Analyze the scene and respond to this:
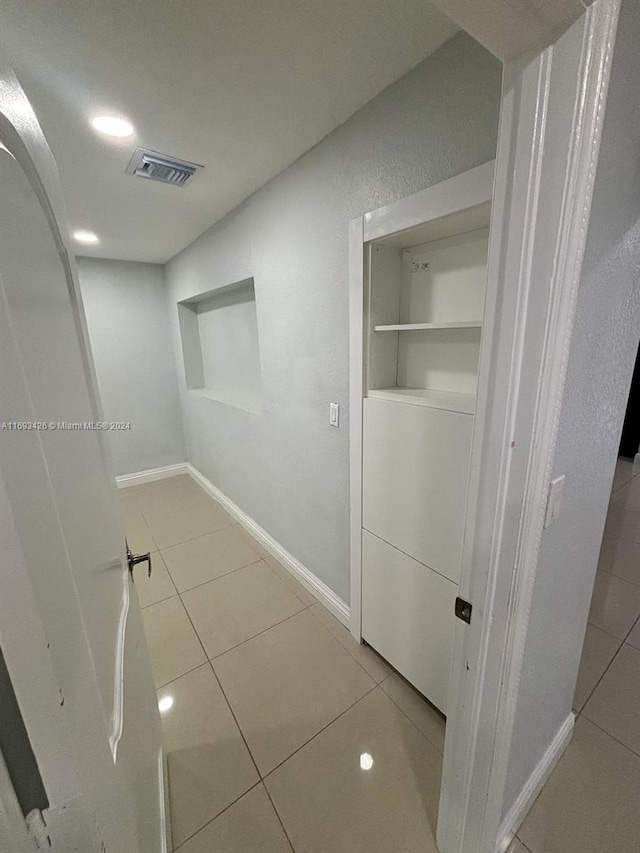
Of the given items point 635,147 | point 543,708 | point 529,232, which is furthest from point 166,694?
point 635,147

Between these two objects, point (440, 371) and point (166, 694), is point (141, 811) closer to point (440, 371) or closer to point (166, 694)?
point (166, 694)

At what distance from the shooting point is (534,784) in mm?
1165

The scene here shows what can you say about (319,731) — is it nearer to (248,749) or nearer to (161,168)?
(248,749)

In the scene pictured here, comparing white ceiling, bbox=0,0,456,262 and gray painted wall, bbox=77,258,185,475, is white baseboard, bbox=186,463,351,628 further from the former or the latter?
white ceiling, bbox=0,0,456,262

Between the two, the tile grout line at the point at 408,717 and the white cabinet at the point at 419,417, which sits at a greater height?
the white cabinet at the point at 419,417

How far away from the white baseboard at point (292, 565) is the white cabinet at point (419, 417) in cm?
36

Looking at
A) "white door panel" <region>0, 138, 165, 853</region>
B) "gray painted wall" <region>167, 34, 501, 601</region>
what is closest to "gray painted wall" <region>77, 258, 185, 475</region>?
"gray painted wall" <region>167, 34, 501, 601</region>

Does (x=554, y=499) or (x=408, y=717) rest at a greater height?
(x=554, y=499)

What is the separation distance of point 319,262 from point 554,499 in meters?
1.36

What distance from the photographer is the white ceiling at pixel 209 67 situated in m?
0.93

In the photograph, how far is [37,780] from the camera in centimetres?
34

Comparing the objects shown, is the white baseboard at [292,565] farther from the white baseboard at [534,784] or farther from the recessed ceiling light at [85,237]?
the recessed ceiling light at [85,237]

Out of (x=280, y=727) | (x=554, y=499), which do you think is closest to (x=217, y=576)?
(x=280, y=727)

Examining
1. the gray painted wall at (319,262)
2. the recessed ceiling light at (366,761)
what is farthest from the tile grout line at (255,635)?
the recessed ceiling light at (366,761)
